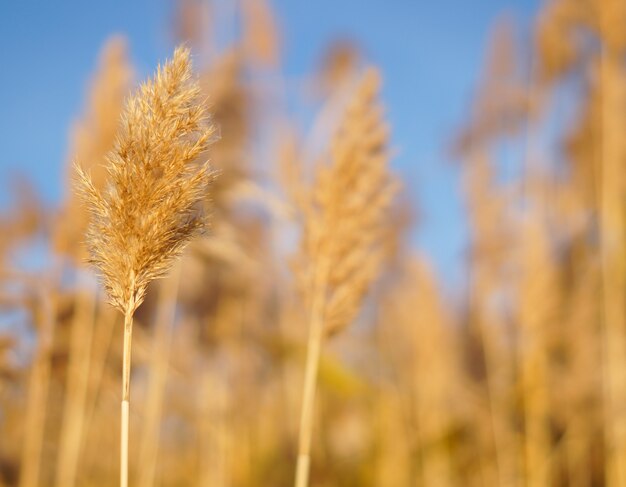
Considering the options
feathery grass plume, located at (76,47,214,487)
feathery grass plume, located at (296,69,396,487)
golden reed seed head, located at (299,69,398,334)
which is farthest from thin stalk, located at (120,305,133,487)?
golden reed seed head, located at (299,69,398,334)

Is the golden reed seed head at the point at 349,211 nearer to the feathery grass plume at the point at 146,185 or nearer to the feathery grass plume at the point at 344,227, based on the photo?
the feathery grass plume at the point at 344,227

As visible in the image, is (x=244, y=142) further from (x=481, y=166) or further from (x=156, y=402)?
(x=481, y=166)

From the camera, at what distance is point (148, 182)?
2.16 metres

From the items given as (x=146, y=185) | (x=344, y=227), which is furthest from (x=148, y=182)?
(x=344, y=227)

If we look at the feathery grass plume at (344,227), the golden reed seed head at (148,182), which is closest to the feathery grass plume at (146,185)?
the golden reed seed head at (148,182)

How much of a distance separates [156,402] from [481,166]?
19.9ft

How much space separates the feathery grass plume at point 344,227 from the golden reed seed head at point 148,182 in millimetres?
1806

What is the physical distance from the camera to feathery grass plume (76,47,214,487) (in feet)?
7.03

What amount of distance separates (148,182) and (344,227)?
77.3 inches

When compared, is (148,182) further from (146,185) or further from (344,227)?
(344,227)

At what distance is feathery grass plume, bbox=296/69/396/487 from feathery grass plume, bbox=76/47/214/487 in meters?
1.80

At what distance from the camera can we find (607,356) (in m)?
7.99

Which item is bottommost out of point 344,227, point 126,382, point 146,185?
point 126,382

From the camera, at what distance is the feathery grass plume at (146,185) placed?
7.03 ft
